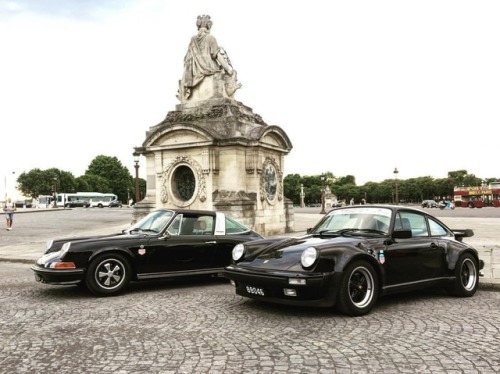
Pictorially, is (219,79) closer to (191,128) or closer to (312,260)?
(191,128)

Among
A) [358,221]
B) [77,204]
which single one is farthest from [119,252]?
[77,204]

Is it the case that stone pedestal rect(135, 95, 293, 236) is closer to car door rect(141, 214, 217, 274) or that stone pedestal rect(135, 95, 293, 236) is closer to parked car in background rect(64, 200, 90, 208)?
car door rect(141, 214, 217, 274)

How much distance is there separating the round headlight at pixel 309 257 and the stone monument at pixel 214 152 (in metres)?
10.6

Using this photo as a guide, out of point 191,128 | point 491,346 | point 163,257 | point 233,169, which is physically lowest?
point 491,346

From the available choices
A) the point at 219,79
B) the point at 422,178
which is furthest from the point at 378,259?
the point at 422,178

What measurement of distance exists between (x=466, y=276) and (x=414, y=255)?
1311 millimetres

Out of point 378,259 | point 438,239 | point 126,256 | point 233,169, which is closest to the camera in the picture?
point 378,259

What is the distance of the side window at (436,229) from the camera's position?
7350 millimetres

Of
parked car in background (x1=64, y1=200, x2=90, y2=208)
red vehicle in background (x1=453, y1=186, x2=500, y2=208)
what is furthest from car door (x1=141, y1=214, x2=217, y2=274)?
parked car in background (x1=64, y1=200, x2=90, y2=208)

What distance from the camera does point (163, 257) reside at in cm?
805

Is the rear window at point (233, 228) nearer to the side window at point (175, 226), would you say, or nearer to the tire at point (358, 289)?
the side window at point (175, 226)

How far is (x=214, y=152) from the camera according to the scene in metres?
17.2

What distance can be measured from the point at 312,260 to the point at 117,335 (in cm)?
229

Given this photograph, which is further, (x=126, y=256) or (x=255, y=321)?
(x=126, y=256)
